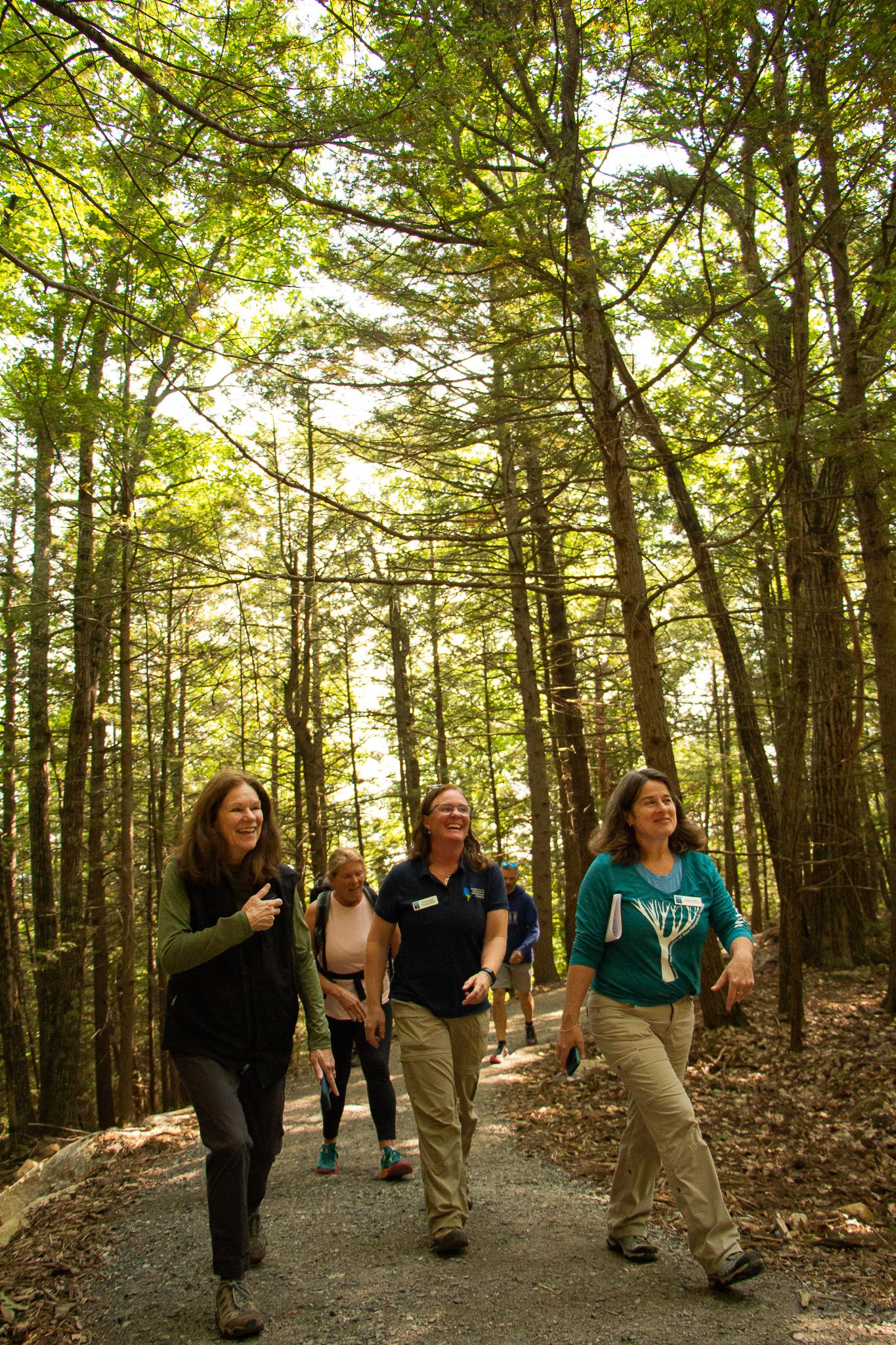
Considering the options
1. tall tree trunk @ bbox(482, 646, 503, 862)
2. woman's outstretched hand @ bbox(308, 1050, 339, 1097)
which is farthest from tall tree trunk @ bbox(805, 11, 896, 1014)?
tall tree trunk @ bbox(482, 646, 503, 862)

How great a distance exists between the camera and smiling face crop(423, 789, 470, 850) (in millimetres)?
4305

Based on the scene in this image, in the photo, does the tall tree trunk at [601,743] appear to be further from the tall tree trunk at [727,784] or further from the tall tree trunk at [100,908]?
the tall tree trunk at [100,908]

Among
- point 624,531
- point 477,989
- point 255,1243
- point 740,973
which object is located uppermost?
point 624,531

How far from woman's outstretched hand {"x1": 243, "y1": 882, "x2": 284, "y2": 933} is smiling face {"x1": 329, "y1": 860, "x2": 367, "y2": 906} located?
193 cm

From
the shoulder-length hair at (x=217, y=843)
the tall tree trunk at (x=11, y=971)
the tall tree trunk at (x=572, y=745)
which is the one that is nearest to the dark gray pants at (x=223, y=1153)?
the shoulder-length hair at (x=217, y=843)

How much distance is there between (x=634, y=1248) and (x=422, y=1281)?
89 centimetres

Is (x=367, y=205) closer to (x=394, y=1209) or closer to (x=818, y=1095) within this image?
(x=394, y=1209)

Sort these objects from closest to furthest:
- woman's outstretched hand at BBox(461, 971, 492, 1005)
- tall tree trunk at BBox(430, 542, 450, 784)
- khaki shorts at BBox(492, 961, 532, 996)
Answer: woman's outstretched hand at BBox(461, 971, 492, 1005) → khaki shorts at BBox(492, 961, 532, 996) → tall tree trunk at BBox(430, 542, 450, 784)

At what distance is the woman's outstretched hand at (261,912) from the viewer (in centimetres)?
343

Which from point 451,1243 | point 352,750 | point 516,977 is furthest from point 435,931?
point 352,750

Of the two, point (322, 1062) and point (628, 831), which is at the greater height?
point (628, 831)

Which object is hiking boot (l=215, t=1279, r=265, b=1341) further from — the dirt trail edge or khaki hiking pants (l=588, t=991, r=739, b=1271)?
khaki hiking pants (l=588, t=991, r=739, b=1271)

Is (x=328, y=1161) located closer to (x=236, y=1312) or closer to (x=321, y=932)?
(x=321, y=932)

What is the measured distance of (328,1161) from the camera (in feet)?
18.2
